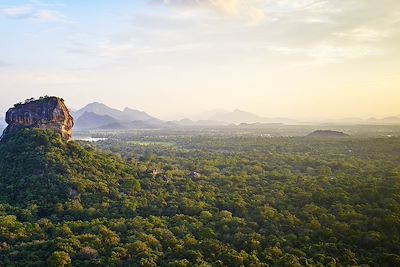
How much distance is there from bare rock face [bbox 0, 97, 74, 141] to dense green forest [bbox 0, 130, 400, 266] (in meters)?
2.56

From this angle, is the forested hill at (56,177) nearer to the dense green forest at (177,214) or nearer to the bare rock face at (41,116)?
the dense green forest at (177,214)

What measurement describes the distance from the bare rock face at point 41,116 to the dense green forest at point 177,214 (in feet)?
8.40

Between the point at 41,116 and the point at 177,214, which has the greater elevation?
the point at 41,116

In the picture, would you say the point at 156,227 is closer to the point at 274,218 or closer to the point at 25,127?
the point at 274,218

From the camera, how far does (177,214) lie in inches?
1531

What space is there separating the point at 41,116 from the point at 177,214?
25434 mm

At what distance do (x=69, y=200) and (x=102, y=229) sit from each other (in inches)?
351

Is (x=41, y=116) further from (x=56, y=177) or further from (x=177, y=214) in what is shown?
(x=177, y=214)

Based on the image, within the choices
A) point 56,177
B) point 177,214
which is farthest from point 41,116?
point 177,214

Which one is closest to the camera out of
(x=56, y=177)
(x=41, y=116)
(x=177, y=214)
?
(x=177, y=214)

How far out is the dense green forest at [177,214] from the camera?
97.5 ft

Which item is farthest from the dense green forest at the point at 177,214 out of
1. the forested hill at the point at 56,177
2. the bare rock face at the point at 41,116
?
the bare rock face at the point at 41,116

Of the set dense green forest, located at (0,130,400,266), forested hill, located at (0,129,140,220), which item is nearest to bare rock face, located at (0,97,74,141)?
forested hill, located at (0,129,140,220)

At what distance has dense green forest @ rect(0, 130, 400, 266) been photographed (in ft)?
97.5
